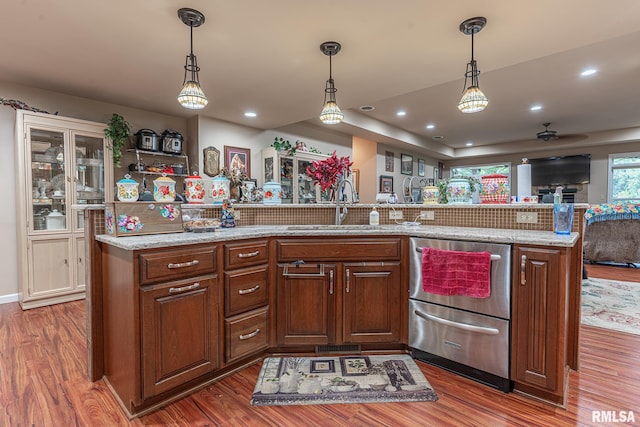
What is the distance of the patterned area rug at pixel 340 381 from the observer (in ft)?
5.95

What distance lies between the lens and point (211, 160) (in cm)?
483

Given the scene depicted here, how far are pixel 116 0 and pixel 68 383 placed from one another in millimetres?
2475

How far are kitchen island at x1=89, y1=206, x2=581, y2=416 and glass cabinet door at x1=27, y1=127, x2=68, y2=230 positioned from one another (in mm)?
2430

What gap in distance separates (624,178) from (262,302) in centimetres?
972

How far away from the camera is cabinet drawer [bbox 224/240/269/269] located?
6.52 ft

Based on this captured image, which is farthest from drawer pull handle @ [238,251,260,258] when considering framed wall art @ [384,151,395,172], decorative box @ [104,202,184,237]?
framed wall art @ [384,151,395,172]

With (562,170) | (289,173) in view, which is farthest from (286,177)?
(562,170)

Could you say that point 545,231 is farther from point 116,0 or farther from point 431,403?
point 116,0

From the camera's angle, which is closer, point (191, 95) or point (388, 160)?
point (191, 95)

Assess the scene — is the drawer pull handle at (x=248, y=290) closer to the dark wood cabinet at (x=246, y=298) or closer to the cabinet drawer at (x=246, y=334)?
the dark wood cabinet at (x=246, y=298)

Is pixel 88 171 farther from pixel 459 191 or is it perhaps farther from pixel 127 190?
pixel 459 191

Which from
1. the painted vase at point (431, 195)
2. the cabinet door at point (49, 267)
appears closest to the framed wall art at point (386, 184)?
the painted vase at point (431, 195)

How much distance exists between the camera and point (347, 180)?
2.71 metres

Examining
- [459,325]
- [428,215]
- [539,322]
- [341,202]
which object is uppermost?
[341,202]
